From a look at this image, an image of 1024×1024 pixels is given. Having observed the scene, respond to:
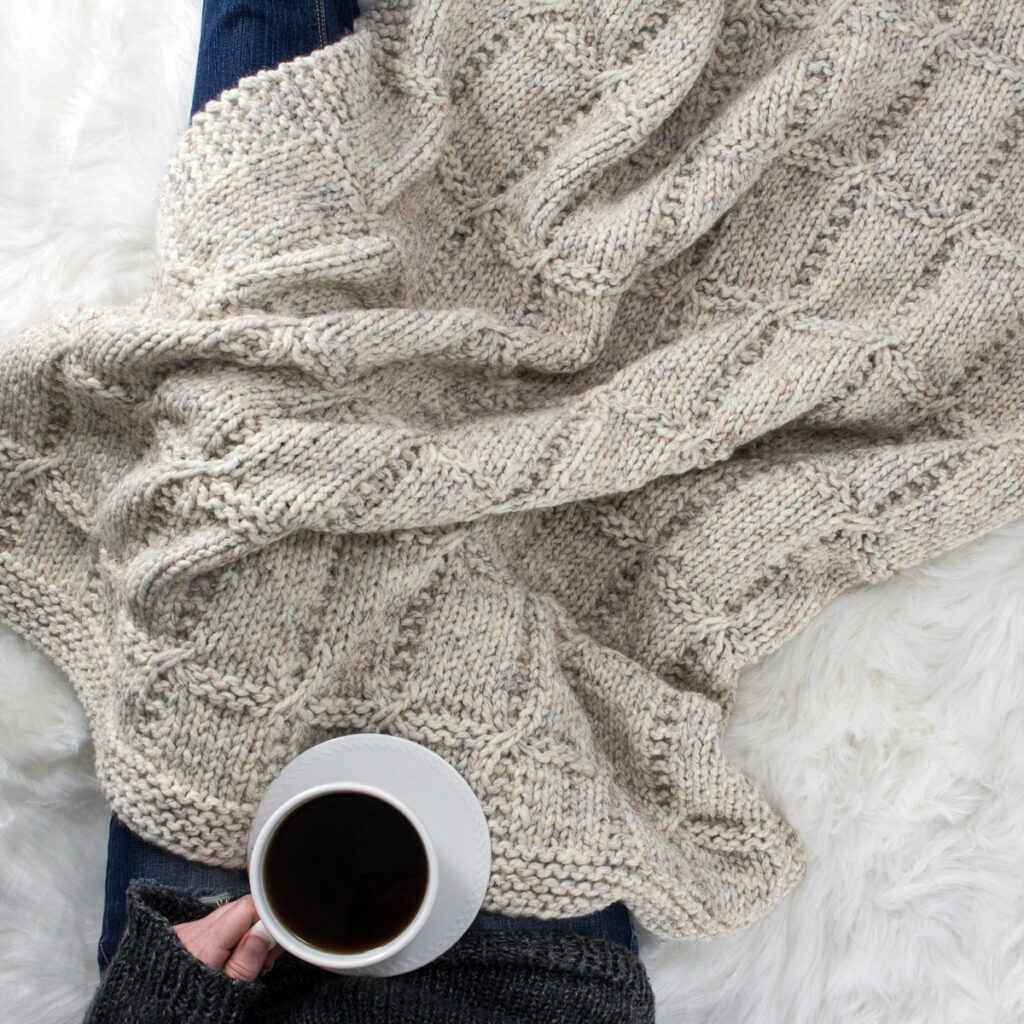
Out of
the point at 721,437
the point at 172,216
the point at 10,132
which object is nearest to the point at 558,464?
the point at 721,437

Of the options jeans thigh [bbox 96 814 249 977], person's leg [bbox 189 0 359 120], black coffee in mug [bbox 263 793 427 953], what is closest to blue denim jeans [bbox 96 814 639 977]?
jeans thigh [bbox 96 814 249 977]

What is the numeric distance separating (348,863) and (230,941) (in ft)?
0.39

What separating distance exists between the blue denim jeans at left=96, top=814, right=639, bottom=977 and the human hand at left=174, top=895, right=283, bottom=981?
0.04m

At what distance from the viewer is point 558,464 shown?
0.75 metres

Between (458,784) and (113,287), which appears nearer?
(458,784)

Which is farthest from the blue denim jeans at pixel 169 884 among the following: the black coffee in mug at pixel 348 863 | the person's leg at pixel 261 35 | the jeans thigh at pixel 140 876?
the person's leg at pixel 261 35

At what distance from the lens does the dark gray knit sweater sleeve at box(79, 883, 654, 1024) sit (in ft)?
2.15

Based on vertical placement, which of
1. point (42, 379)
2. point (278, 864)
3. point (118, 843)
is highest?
point (42, 379)

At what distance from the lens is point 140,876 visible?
29.1 inches

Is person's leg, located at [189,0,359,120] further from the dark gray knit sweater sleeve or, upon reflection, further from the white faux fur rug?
the dark gray knit sweater sleeve

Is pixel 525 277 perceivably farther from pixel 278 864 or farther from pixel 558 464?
pixel 278 864

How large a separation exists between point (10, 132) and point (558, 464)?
553 millimetres

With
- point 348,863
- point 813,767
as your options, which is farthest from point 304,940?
point 813,767

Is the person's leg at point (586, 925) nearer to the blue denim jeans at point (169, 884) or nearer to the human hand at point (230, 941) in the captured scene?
the blue denim jeans at point (169, 884)
